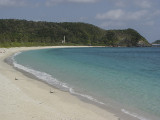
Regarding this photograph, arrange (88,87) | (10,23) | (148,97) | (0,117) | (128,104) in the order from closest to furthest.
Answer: (0,117) → (128,104) → (148,97) → (88,87) → (10,23)

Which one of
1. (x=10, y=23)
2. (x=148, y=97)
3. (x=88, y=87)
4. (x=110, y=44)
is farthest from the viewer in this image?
(x=110, y=44)

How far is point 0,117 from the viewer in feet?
27.5

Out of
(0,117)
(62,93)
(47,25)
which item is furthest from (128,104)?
(47,25)

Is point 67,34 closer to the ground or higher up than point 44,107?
higher up

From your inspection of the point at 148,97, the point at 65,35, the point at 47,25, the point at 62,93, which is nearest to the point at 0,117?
the point at 62,93

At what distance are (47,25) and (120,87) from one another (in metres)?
181

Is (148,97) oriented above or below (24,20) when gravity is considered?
below

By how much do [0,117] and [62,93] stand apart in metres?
5.22

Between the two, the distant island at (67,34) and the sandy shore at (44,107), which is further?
the distant island at (67,34)

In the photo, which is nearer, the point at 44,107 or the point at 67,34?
the point at 44,107

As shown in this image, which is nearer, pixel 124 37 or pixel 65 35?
pixel 65 35

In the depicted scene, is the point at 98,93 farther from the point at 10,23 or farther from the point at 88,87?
the point at 10,23

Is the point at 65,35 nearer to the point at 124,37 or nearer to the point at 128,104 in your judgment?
the point at 124,37

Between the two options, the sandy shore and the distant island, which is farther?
the distant island
